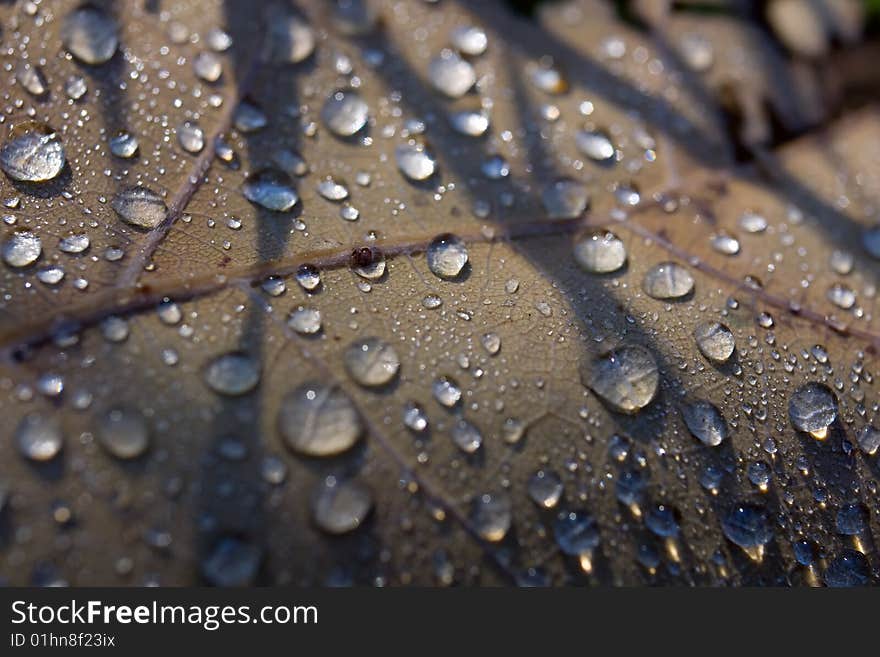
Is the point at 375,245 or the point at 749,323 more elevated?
the point at 375,245

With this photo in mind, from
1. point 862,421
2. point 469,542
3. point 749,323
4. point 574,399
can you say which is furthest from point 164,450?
point 862,421

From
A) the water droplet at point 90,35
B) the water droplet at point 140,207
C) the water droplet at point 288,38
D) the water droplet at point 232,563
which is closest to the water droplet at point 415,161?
the water droplet at point 288,38

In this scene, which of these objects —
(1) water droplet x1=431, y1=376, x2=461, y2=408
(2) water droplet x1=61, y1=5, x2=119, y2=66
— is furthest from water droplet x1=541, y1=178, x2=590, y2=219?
(2) water droplet x1=61, y1=5, x2=119, y2=66

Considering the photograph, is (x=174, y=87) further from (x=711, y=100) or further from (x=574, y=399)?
(x=711, y=100)

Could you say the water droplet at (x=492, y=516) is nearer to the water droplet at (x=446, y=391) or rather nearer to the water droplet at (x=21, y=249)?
the water droplet at (x=446, y=391)

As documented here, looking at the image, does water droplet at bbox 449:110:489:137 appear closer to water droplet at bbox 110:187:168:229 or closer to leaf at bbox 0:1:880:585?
leaf at bbox 0:1:880:585

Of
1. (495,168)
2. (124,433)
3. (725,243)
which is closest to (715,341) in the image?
(725,243)
